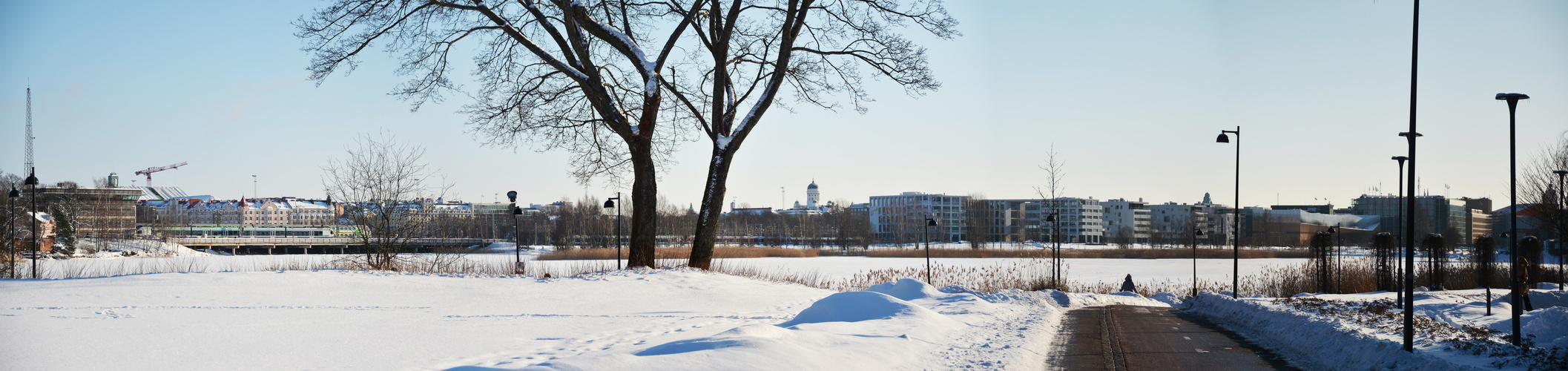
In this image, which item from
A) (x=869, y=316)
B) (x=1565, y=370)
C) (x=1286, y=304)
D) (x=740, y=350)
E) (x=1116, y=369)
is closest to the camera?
(x=1565, y=370)

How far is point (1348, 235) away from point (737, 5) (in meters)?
116

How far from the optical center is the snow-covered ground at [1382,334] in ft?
26.4

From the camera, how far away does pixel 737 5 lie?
19.0 meters

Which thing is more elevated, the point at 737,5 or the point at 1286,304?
the point at 737,5

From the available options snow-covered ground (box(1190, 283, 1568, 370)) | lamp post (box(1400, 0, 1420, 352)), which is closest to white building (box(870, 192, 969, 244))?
snow-covered ground (box(1190, 283, 1568, 370))

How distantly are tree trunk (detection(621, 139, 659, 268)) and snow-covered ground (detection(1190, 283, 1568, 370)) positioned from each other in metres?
12.1

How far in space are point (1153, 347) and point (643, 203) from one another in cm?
1179

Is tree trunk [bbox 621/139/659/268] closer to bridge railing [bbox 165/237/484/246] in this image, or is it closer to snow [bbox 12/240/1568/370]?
snow [bbox 12/240/1568/370]

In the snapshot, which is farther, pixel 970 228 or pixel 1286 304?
pixel 970 228

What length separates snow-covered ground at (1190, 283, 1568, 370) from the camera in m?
8.05

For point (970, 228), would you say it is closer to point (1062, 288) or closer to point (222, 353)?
point (1062, 288)

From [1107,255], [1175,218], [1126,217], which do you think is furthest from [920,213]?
[1107,255]

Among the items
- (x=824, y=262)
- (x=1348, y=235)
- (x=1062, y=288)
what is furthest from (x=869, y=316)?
(x=1348, y=235)

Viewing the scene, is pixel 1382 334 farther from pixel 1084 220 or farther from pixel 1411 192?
pixel 1084 220
